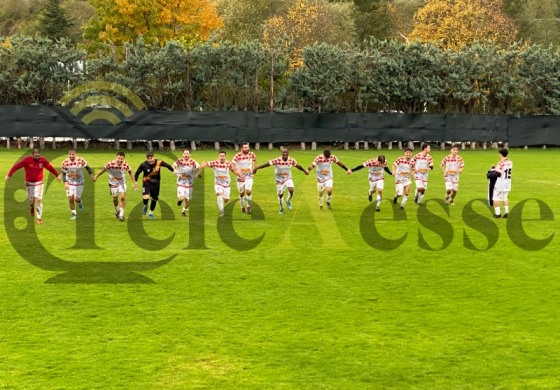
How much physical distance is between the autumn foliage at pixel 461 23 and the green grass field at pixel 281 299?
2382 inches

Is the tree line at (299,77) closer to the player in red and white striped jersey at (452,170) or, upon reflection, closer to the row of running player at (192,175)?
the player in red and white striped jersey at (452,170)

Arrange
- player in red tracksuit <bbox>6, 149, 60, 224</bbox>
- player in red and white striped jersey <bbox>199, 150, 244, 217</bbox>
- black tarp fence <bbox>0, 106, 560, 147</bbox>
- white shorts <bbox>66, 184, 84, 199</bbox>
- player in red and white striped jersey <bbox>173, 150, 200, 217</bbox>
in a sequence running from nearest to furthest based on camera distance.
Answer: player in red tracksuit <bbox>6, 149, 60, 224</bbox> < white shorts <bbox>66, 184, 84, 199</bbox> < player in red and white striped jersey <bbox>173, 150, 200, 217</bbox> < player in red and white striped jersey <bbox>199, 150, 244, 217</bbox> < black tarp fence <bbox>0, 106, 560, 147</bbox>

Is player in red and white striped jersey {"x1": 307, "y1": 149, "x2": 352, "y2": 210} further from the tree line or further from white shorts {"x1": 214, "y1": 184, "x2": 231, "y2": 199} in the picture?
the tree line

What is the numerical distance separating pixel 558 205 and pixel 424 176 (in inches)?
190

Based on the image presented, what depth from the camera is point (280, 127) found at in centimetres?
6291

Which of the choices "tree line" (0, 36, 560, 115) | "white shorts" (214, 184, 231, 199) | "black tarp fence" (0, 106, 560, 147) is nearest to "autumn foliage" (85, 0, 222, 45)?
"tree line" (0, 36, 560, 115)

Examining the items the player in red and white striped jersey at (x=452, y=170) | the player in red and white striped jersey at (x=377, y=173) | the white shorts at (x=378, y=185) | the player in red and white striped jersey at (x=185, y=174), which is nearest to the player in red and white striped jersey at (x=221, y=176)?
the player in red and white striped jersey at (x=185, y=174)

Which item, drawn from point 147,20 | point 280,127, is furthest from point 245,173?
point 147,20

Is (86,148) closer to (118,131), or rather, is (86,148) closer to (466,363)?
(118,131)

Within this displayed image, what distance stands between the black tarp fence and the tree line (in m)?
4.47

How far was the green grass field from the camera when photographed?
550 inches

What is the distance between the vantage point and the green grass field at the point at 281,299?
1398cm

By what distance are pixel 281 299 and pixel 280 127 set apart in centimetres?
4490

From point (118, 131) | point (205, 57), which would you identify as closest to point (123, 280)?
point (118, 131)
